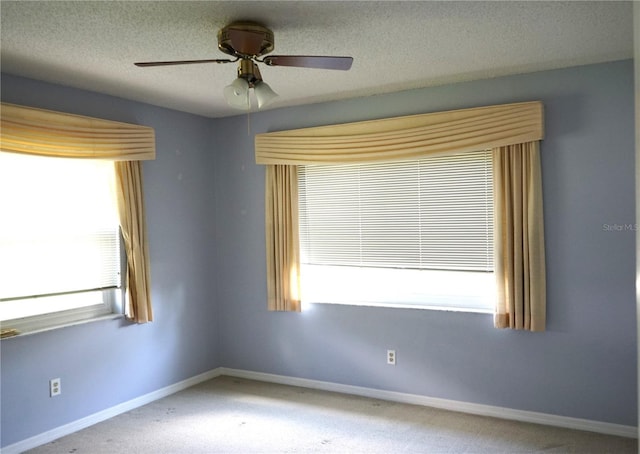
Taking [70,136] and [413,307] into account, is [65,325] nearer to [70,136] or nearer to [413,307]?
[70,136]

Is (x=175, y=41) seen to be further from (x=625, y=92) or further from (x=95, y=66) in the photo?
(x=625, y=92)

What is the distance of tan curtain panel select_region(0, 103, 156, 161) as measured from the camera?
339cm

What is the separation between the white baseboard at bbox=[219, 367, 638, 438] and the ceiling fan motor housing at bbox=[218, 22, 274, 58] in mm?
2839

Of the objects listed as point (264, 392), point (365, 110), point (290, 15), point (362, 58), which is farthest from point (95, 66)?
point (264, 392)

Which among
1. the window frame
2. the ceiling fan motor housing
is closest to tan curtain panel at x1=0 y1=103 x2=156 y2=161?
the window frame

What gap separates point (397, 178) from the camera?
427cm

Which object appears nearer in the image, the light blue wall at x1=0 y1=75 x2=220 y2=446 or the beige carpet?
the beige carpet

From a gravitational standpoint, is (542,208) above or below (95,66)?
below

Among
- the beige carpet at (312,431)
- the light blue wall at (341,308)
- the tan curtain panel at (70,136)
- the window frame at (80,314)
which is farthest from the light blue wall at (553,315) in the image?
the window frame at (80,314)

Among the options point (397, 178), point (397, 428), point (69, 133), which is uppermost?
point (69, 133)

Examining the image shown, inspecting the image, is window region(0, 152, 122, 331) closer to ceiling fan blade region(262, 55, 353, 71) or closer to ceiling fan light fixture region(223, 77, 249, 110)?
ceiling fan light fixture region(223, 77, 249, 110)

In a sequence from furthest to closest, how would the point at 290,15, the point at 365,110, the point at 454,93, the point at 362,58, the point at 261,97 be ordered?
the point at 365,110 → the point at 454,93 → the point at 362,58 → the point at 261,97 → the point at 290,15

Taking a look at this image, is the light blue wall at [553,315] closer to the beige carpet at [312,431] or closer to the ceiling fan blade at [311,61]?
the beige carpet at [312,431]

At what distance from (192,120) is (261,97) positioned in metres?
2.22
